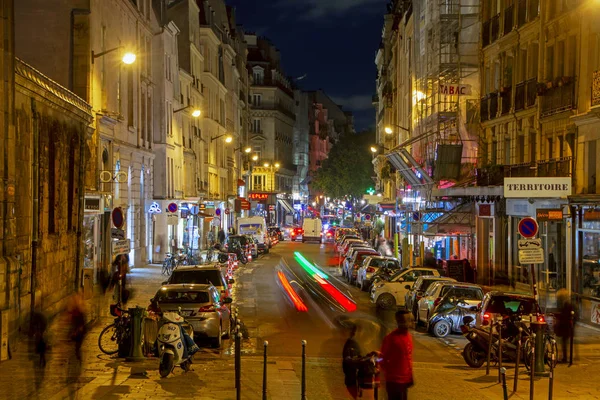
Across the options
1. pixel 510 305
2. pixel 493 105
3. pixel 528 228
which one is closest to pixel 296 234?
pixel 493 105

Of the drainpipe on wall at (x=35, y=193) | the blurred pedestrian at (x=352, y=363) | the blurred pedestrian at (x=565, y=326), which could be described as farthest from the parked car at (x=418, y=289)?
the blurred pedestrian at (x=352, y=363)

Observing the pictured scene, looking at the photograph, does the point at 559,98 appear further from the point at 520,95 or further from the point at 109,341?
the point at 109,341

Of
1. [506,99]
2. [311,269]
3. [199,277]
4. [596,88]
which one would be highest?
[506,99]

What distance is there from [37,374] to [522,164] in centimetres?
2137

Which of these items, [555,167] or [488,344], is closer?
[488,344]

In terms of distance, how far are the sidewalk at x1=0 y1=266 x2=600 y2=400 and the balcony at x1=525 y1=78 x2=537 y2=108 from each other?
47.2 ft

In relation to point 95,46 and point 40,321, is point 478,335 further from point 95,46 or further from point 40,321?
point 95,46

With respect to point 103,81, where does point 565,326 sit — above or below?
below

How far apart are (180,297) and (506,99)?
64.8 feet

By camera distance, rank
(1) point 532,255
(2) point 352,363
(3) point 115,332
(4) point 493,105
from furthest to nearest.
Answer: (4) point 493,105
(1) point 532,255
(3) point 115,332
(2) point 352,363

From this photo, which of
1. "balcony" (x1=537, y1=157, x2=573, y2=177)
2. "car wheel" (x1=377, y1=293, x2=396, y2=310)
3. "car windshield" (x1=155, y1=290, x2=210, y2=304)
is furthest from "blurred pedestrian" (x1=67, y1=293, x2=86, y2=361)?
"balcony" (x1=537, y1=157, x2=573, y2=177)

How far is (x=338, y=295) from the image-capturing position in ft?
112

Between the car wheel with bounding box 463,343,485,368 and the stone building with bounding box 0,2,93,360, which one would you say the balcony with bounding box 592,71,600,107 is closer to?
the car wheel with bounding box 463,343,485,368

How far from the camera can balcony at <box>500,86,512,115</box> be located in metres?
35.0
